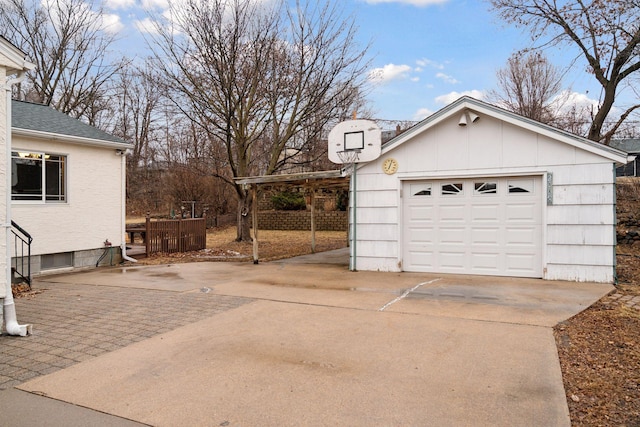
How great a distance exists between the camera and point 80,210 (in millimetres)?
11164

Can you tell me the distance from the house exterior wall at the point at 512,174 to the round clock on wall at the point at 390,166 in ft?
0.31

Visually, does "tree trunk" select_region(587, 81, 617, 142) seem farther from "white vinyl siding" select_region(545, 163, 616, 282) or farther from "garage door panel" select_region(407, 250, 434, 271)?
"garage door panel" select_region(407, 250, 434, 271)

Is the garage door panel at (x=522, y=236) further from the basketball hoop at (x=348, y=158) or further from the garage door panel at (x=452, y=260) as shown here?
the basketball hoop at (x=348, y=158)

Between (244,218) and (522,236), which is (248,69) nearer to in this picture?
(244,218)

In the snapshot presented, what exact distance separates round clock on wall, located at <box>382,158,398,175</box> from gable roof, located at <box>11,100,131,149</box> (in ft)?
23.9

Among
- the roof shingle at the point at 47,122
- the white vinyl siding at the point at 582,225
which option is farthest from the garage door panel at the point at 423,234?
the roof shingle at the point at 47,122

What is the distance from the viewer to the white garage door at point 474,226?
9.09 metres

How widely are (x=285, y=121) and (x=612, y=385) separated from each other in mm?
16514

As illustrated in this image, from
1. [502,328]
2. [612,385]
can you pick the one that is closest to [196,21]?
[502,328]

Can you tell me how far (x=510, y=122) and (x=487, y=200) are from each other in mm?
1695

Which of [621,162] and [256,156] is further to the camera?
[256,156]

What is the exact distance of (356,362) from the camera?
4301mm

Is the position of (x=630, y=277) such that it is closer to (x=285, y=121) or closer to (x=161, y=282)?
(x=161, y=282)

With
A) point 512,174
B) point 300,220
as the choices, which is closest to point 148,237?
point 512,174
